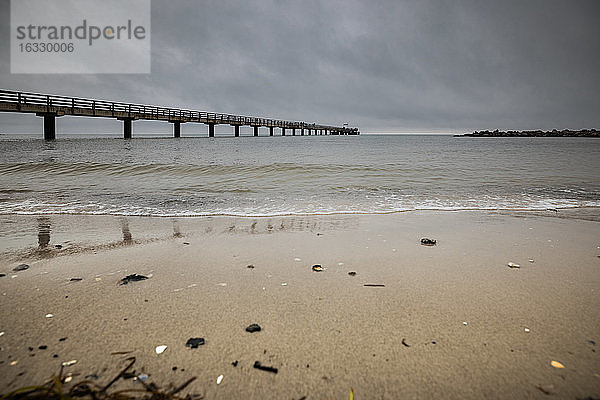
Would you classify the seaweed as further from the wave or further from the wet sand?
the wave

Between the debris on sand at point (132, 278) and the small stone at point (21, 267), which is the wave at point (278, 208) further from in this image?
the debris on sand at point (132, 278)

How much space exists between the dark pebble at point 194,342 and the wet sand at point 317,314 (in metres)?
0.03

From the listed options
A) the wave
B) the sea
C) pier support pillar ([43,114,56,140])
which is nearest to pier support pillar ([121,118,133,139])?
pier support pillar ([43,114,56,140])

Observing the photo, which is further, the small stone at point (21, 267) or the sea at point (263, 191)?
the sea at point (263, 191)

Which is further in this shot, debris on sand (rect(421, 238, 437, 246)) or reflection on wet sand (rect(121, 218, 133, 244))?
reflection on wet sand (rect(121, 218, 133, 244))

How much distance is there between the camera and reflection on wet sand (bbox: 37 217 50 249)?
3373 millimetres

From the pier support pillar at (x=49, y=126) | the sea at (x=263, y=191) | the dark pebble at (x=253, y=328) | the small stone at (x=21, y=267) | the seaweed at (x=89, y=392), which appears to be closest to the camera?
the seaweed at (x=89, y=392)

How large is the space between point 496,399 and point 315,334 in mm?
843

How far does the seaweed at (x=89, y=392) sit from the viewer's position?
130 cm

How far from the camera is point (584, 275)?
2562mm

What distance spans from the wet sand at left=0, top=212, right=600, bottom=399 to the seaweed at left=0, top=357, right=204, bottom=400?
5cm

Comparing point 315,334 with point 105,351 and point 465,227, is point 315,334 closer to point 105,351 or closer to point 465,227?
point 105,351

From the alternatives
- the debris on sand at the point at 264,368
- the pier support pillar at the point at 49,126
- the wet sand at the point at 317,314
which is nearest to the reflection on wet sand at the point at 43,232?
the wet sand at the point at 317,314

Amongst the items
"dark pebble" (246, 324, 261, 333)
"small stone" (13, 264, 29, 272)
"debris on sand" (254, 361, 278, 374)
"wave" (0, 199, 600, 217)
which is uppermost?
"wave" (0, 199, 600, 217)
